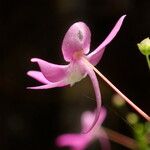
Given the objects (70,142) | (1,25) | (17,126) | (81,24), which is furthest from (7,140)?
(81,24)

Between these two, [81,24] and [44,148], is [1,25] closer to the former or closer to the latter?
[44,148]

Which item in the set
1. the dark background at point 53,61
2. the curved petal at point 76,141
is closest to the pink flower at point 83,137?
the curved petal at point 76,141

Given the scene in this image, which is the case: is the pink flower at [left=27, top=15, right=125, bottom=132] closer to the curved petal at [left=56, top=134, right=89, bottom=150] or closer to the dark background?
the curved petal at [left=56, top=134, right=89, bottom=150]

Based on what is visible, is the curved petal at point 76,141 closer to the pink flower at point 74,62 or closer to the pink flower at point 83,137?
the pink flower at point 83,137

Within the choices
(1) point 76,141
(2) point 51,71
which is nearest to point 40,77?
(2) point 51,71

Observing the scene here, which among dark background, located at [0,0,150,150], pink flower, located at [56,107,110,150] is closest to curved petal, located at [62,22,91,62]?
pink flower, located at [56,107,110,150]

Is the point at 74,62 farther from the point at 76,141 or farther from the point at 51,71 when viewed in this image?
the point at 76,141

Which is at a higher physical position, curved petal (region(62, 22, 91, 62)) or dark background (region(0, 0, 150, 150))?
curved petal (region(62, 22, 91, 62))
